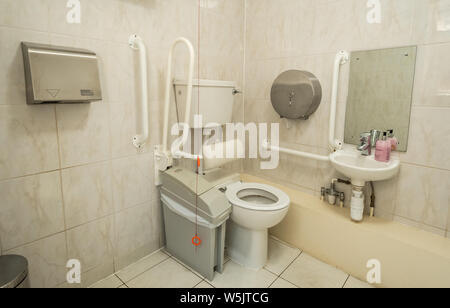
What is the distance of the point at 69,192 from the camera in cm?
142

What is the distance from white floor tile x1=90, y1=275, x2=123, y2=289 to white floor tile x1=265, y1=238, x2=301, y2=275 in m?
0.92

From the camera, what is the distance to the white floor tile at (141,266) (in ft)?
5.45

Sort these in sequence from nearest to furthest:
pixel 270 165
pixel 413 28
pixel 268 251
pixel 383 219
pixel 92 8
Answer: pixel 92 8 < pixel 413 28 < pixel 383 219 < pixel 268 251 < pixel 270 165

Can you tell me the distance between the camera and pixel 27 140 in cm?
124

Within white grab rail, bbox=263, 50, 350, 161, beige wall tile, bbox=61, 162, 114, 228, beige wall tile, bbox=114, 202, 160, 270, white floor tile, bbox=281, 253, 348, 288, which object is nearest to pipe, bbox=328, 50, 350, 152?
white grab rail, bbox=263, 50, 350, 161

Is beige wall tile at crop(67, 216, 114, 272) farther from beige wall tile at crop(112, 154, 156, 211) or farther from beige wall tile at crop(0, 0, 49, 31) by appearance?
beige wall tile at crop(0, 0, 49, 31)

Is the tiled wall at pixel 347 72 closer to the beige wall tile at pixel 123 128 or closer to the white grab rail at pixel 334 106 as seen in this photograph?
the white grab rail at pixel 334 106

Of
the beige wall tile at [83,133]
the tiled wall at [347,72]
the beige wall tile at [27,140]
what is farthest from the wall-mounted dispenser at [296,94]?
the beige wall tile at [27,140]

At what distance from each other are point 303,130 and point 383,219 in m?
0.78

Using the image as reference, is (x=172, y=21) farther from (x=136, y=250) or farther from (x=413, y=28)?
(x=136, y=250)

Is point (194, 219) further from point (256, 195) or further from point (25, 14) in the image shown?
point (25, 14)
